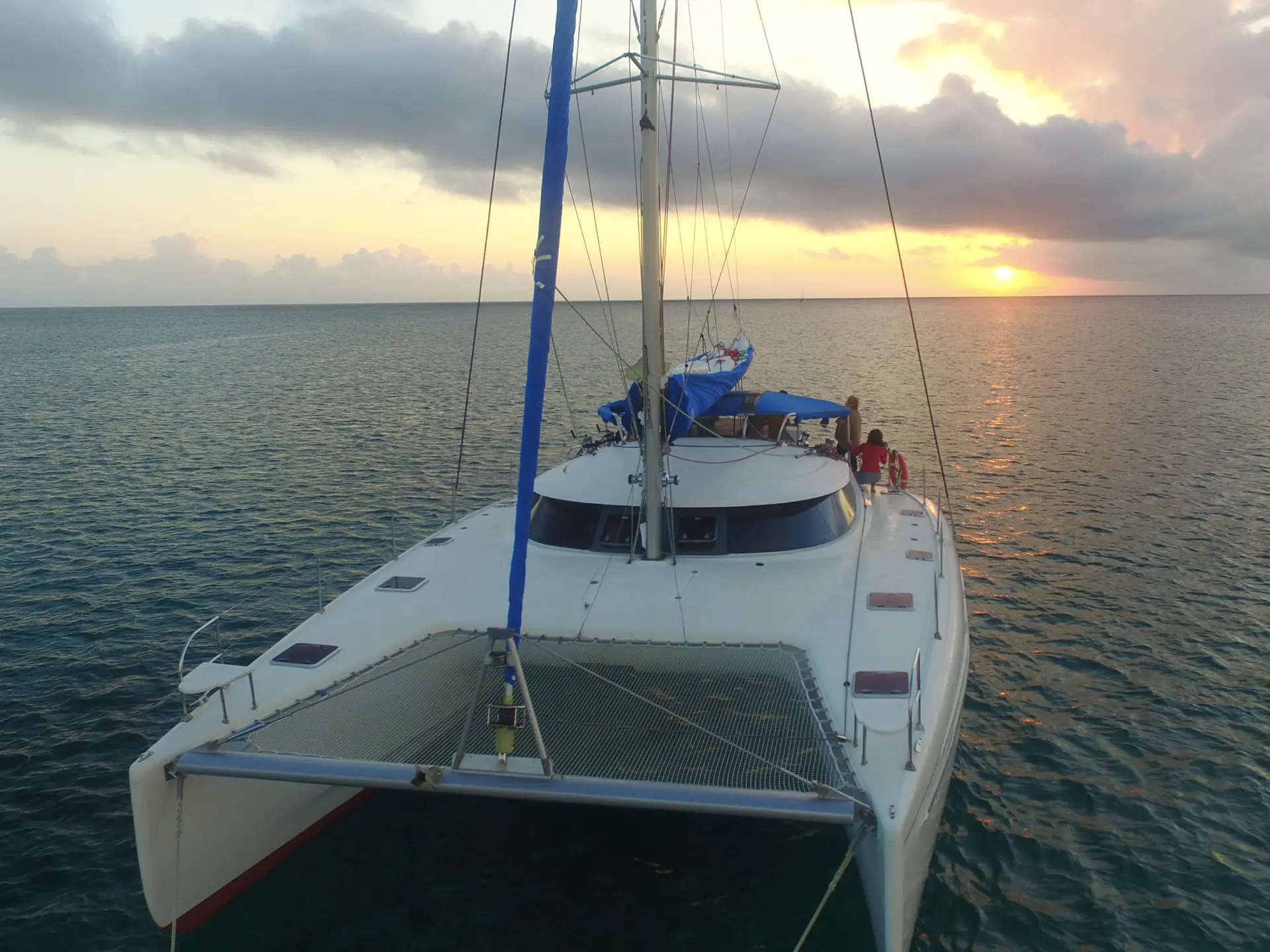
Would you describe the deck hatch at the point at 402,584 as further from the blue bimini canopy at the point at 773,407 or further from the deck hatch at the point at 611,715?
the blue bimini canopy at the point at 773,407

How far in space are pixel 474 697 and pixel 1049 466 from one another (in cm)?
2366

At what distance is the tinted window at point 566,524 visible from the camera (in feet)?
Result: 34.5

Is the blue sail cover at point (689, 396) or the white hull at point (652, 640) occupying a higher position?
the blue sail cover at point (689, 396)

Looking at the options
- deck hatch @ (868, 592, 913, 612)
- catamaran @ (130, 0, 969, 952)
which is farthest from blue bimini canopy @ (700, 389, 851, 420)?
deck hatch @ (868, 592, 913, 612)

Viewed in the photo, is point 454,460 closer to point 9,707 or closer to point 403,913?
point 9,707

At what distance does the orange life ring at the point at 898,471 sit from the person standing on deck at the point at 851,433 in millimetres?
675

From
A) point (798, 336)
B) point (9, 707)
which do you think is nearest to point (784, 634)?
point (9, 707)

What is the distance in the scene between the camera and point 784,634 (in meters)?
7.91

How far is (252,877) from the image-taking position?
282 inches

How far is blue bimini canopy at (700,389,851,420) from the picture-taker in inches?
510

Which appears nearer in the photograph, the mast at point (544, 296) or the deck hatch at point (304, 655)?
the mast at point (544, 296)

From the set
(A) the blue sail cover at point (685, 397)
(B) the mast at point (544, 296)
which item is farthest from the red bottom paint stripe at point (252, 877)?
(A) the blue sail cover at point (685, 397)

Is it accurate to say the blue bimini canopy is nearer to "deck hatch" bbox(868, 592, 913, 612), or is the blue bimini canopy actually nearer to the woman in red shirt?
the woman in red shirt

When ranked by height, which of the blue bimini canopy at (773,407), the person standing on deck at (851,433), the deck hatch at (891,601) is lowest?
the deck hatch at (891,601)
